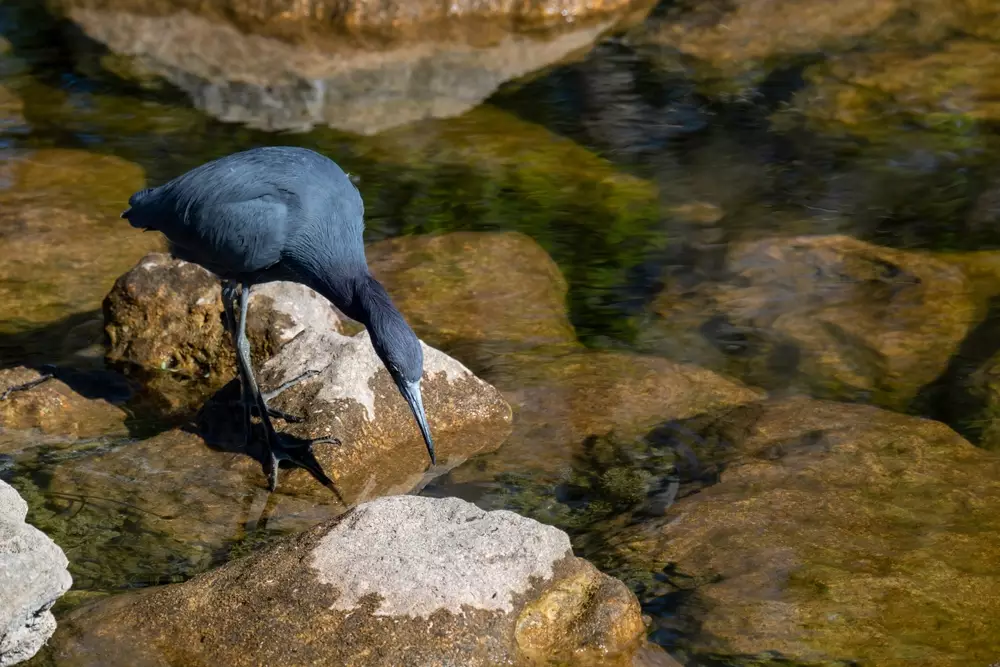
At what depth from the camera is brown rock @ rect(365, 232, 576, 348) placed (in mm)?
5926

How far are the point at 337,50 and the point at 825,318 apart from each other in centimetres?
497

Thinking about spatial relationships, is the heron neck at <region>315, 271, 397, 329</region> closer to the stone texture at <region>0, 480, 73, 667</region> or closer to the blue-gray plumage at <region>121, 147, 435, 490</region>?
the blue-gray plumage at <region>121, 147, 435, 490</region>

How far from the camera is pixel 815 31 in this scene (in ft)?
31.0

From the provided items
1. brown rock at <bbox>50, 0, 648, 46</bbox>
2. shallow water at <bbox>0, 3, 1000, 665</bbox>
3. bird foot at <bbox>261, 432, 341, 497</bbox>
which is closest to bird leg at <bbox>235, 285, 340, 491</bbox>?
bird foot at <bbox>261, 432, 341, 497</bbox>

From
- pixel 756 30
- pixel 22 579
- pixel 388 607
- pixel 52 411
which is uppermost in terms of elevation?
pixel 756 30

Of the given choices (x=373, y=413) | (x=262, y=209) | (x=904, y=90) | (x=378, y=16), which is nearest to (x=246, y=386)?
(x=373, y=413)

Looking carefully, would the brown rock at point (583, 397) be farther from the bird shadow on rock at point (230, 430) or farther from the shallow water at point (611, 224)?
the bird shadow on rock at point (230, 430)

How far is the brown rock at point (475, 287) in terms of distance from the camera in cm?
593

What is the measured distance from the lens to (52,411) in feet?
16.7

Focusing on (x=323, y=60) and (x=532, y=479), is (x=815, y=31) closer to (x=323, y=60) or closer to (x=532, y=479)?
(x=323, y=60)

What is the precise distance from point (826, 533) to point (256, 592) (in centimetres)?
184

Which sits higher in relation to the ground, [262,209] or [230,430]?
[262,209]

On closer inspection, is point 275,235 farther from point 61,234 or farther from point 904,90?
point 904,90

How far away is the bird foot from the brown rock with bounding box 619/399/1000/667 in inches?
45.9
